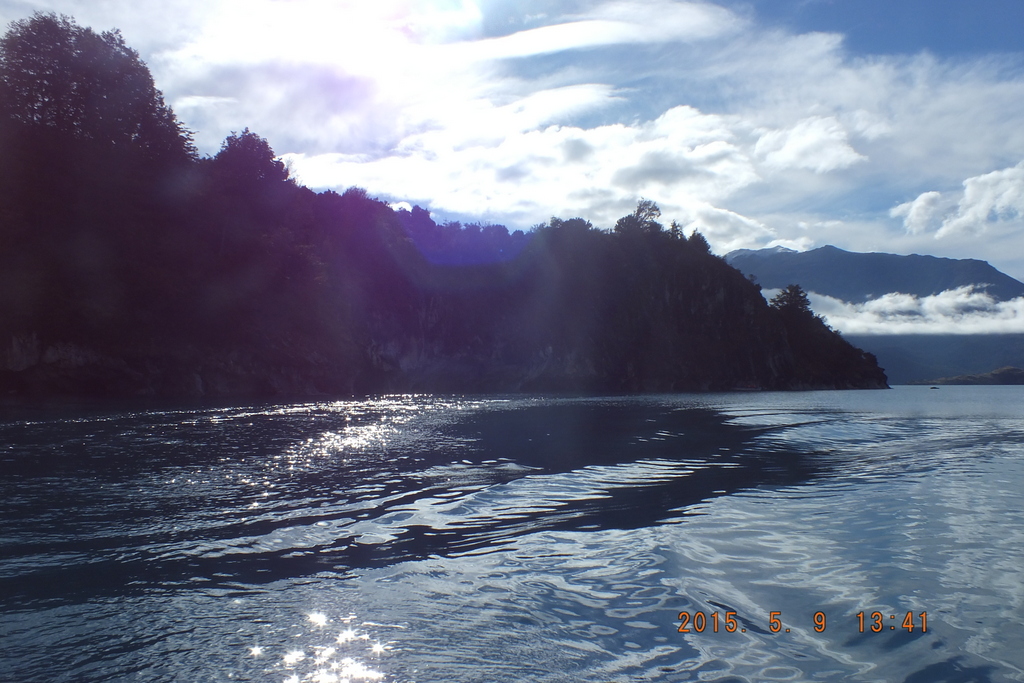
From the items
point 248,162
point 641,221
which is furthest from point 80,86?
point 641,221

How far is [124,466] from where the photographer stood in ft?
35.1

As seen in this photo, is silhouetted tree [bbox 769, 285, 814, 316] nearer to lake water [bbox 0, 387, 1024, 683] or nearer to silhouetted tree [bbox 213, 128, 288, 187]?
silhouetted tree [bbox 213, 128, 288, 187]

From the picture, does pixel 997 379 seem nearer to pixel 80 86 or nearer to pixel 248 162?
pixel 248 162

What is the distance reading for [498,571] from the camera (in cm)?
555

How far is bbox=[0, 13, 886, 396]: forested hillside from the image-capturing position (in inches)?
1353

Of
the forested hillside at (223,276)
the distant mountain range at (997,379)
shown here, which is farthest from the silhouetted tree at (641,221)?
the distant mountain range at (997,379)

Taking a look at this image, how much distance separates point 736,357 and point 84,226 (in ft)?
320

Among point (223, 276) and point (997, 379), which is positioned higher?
point (223, 276)

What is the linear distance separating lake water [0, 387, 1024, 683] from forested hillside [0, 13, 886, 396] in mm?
27983

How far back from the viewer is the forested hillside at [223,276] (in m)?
34.4

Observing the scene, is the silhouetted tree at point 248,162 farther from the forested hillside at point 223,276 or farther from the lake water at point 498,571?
the lake water at point 498,571

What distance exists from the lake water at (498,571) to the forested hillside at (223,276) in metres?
28.0

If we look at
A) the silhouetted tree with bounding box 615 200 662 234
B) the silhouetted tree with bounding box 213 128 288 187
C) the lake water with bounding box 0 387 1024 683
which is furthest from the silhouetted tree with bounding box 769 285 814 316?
the lake water with bounding box 0 387 1024 683

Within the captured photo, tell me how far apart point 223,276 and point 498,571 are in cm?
4470
